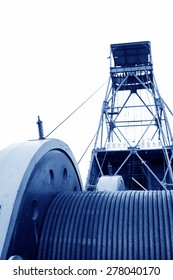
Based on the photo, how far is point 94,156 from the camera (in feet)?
62.0

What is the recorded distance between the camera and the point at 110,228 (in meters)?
5.72

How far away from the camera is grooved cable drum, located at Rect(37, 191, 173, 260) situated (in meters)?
5.41

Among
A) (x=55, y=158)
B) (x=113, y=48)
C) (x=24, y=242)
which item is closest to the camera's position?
(x=24, y=242)

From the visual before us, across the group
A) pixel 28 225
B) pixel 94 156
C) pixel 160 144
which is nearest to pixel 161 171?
pixel 160 144

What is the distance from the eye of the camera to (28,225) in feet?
17.4

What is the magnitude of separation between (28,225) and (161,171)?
16.7 meters

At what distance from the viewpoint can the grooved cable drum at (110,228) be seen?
5.41m

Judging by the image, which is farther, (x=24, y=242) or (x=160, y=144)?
(x=160, y=144)

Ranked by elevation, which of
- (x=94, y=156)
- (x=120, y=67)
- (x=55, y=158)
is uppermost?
(x=120, y=67)
